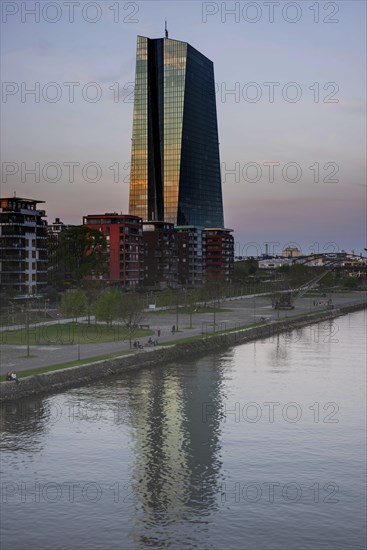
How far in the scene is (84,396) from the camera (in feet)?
177

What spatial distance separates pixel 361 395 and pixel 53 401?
2412 cm

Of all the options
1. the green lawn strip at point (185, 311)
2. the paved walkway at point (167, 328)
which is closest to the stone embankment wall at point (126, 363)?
the paved walkway at point (167, 328)

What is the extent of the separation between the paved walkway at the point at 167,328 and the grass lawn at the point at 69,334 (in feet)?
8.24

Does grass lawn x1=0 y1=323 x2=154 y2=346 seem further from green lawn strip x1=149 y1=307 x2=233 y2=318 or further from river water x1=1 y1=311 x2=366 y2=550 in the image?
green lawn strip x1=149 y1=307 x2=233 y2=318

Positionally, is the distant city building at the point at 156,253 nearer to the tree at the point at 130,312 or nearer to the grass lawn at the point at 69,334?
the grass lawn at the point at 69,334

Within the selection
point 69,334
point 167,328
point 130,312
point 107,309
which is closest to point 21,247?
point 167,328

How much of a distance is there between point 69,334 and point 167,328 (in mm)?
16578

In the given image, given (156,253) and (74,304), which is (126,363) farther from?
(156,253)

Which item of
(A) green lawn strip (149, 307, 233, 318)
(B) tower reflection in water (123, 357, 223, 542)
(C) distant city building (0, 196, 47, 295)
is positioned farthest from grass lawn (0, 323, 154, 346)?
(C) distant city building (0, 196, 47, 295)

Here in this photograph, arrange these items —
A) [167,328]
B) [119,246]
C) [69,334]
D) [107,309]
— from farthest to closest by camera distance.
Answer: [119,246]
[167,328]
[107,309]
[69,334]

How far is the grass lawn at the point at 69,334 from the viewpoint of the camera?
75312mm

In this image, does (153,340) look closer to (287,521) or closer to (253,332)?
(253,332)

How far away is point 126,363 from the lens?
65688 mm

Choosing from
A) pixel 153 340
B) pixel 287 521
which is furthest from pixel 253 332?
pixel 287 521
